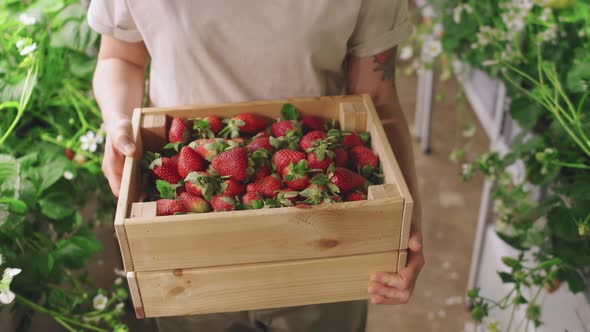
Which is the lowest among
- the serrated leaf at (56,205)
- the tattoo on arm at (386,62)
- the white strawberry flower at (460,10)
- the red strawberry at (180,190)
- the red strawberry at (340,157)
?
the serrated leaf at (56,205)

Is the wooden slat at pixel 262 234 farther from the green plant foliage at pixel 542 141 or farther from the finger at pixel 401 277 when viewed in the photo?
the green plant foliage at pixel 542 141

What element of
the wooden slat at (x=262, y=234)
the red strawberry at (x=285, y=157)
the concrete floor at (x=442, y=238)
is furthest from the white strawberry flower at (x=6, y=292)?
the concrete floor at (x=442, y=238)

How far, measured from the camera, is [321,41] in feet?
3.23

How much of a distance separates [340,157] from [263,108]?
0.19 meters

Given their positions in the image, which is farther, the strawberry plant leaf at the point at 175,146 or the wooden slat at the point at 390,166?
the strawberry plant leaf at the point at 175,146

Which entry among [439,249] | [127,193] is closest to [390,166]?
[127,193]

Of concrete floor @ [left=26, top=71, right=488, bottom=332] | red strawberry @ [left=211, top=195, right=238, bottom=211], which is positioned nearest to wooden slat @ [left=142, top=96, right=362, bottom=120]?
red strawberry @ [left=211, top=195, right=238, bottom=211]

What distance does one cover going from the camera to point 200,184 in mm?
848

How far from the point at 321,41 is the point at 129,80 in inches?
15.3

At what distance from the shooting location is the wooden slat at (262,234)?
2.59 feet

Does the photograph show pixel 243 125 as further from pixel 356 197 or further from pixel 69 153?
pixel 69 153

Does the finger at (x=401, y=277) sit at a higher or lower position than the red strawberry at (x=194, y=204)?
lower

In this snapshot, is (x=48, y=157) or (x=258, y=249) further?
(x=48, y=157)

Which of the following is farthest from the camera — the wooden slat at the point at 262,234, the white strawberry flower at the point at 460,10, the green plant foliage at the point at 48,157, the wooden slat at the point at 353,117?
the white strawberry flower at the point at 460,10
